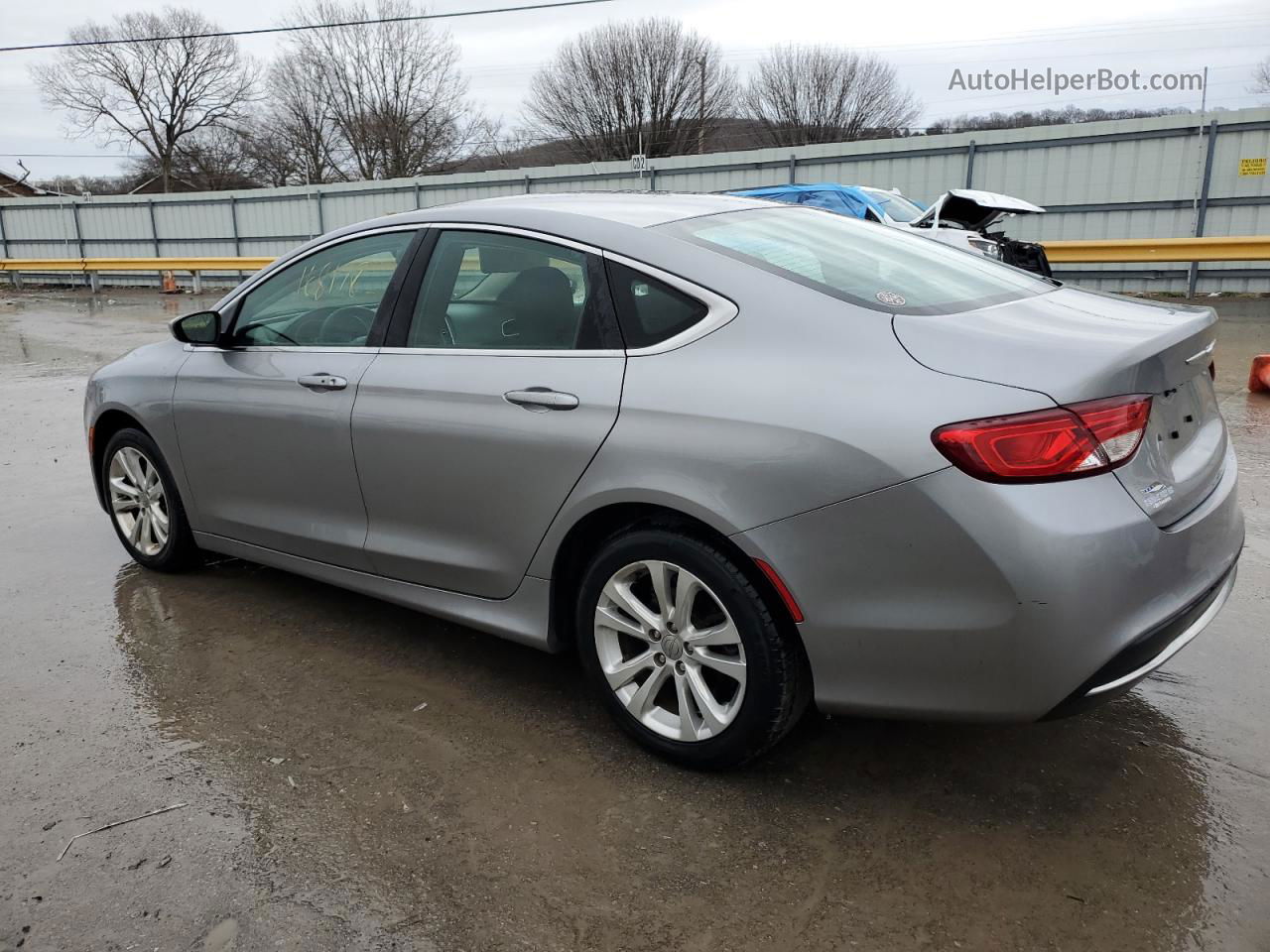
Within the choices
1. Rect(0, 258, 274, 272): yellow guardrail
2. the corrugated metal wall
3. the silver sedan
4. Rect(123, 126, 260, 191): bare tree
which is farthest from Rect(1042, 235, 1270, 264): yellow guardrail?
Rect(123, 126, 260, 191): bare tree

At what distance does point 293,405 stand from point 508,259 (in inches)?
40.5

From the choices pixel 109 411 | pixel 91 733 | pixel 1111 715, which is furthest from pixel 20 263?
pixel 1111 715

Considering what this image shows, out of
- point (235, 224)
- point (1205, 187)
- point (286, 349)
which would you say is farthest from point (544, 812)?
point (235, 224)

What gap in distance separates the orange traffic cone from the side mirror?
300 inches

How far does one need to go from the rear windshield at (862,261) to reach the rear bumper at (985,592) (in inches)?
25.0

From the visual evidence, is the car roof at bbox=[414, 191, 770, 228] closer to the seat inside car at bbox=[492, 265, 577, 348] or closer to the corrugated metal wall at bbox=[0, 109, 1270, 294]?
the seat inside car at bbox=[492, 265, 577, 348]

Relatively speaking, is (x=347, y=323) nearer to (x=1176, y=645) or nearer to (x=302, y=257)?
(x=302, y=257)

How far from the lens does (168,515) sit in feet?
14.4

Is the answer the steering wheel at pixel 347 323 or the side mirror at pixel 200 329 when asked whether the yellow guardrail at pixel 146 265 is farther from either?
the steering wheel at pixel 347 323

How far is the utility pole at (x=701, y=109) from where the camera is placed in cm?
4616

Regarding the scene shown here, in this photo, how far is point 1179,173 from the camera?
52.6ft

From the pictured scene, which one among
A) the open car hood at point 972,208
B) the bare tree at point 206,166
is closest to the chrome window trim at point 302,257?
the open car hood at point 972,208

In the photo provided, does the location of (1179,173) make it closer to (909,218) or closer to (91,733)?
(909,218)

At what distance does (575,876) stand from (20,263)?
2798 centimetres
